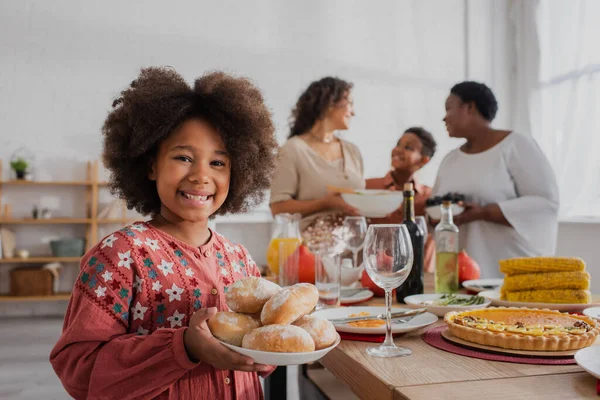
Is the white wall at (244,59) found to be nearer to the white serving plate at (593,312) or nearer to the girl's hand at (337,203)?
the girl's hand at (337,203)

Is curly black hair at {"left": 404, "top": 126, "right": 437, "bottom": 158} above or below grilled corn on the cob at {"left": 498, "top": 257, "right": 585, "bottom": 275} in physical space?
above

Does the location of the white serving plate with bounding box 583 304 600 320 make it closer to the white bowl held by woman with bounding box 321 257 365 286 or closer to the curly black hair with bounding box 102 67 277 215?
the white bowl held by woman with bounding box 321 257 365 286

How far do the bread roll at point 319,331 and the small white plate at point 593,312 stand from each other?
695 millimetres

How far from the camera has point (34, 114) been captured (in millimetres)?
5762

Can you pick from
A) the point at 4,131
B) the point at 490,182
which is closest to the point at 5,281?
the point at 4,131

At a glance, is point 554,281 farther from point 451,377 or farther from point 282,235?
point 282,235

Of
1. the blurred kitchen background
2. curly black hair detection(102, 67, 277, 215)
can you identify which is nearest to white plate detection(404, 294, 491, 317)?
curly black hair detection(102, 67, 277, 215)

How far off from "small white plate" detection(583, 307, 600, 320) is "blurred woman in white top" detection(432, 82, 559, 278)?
1.17 m

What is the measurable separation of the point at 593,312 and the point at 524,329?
337 mm

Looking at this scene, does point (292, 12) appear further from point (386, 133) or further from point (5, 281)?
point (5, 281)

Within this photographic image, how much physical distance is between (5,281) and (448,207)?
18.3 ft

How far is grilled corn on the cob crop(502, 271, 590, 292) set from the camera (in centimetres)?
131

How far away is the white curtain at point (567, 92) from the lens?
180 inches

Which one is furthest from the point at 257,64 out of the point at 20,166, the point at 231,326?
the point at 231,326
